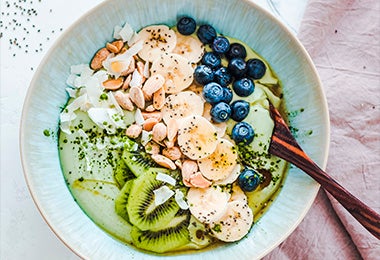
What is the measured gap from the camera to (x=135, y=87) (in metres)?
1.85

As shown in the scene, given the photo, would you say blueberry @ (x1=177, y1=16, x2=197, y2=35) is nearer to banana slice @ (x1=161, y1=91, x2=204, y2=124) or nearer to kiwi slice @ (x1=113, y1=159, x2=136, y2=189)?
banana slice @ (x1=161, y1=91, x2=204, y2=124)

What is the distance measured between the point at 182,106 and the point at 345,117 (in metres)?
0.56

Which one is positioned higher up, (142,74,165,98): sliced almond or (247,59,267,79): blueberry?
(142,74,165,98): sliced almond

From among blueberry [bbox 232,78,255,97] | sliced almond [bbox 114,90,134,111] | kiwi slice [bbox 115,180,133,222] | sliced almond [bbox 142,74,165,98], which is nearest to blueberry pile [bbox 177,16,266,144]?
blueberry [bbox 232,78,255,97]

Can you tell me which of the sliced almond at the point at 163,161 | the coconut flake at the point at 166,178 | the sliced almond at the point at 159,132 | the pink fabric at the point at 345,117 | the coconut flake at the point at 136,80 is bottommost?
the pink fabric at the point at 345,117

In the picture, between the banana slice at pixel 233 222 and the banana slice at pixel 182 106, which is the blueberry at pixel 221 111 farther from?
the banana slice at pixel 233 222

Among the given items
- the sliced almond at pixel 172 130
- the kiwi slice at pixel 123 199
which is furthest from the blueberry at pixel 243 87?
the kiwi slice at pixel 123 199

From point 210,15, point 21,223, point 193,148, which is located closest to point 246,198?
point 193,148

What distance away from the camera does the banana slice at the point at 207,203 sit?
5.97 feet

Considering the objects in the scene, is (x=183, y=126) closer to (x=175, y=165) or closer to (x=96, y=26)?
(x=175, y=165)

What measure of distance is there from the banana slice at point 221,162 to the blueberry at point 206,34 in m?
0.33

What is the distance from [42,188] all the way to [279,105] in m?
0.78

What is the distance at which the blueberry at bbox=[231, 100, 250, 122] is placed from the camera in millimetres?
1855

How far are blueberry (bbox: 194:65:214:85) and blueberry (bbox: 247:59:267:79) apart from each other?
129 millimetres
